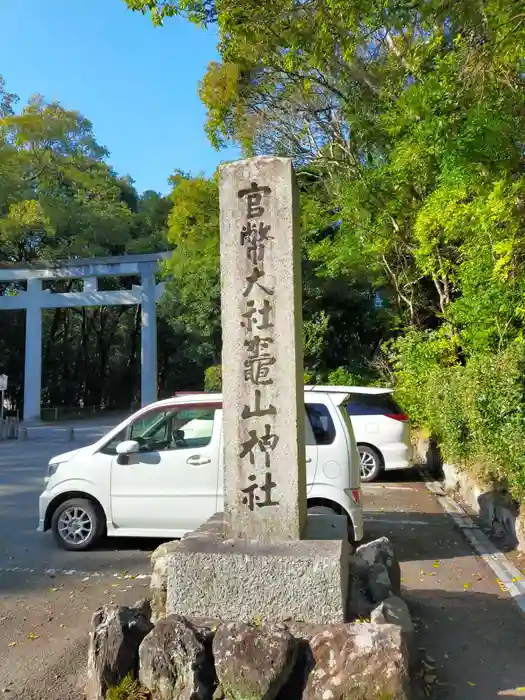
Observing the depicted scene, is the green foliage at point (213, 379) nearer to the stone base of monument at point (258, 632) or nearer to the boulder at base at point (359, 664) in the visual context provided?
the stone base of monument at point (258, 632)

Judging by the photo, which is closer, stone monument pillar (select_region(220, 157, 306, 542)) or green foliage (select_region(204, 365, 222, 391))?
stone monument pillar (select_region(220, 157, 306, 542))

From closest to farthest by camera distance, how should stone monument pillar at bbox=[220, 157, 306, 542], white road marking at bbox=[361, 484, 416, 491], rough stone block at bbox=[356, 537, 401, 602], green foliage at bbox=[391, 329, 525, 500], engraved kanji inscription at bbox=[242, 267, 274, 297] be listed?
1. stone monument pillar at bbox=[220, 157, 306, 542]
2. engraved kanji inscription at bbox=[242, 267, 274, 297]
3. rough stone block at bbox=[356, 537, 401, 602]
4. green foliage at bbox=[391, 329, 525, 500]
5. white road marking at bbox=[361, 484, 416, 491]

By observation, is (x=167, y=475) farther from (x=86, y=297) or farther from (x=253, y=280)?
(x=86, y=297)

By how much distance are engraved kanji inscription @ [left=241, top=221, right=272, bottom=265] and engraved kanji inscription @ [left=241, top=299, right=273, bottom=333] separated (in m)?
0.28

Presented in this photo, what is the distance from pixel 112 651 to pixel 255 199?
2855 millimetres

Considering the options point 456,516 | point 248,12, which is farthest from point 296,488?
point 248,12

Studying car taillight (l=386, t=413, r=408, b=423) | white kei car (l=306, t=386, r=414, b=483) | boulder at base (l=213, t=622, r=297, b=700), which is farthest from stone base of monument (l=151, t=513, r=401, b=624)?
car taillight (l=386, t=413, r=408, b=423)

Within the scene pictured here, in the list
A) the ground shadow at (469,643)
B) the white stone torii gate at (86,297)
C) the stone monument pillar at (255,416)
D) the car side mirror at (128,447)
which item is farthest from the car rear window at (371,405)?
the white stone torii gate at (86,297)

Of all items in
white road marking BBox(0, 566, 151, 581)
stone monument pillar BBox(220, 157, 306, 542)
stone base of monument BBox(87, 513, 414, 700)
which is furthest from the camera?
white road marking BBox(0, 566, 151, 581)

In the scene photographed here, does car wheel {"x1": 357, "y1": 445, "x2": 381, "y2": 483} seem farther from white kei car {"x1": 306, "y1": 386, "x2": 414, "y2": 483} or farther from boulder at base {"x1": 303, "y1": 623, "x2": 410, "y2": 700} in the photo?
boulder at base {"x1": 303, "y1": 623, "x2": 410, "y2": 700}

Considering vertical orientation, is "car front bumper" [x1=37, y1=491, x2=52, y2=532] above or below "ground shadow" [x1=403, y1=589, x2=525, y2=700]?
above

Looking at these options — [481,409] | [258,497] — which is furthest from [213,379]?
[258,497]

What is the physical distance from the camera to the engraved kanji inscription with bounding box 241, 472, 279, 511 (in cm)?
415

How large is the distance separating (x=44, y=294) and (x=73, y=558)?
2659 centimetres
